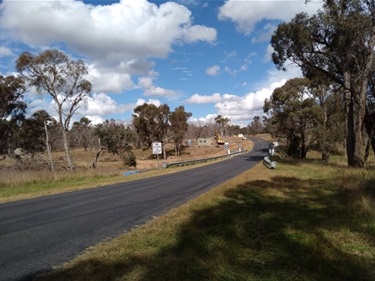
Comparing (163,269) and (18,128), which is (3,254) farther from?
(18,128)

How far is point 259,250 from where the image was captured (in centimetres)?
620

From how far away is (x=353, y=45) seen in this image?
22531 millimetres

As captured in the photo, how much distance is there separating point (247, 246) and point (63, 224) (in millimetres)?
5371

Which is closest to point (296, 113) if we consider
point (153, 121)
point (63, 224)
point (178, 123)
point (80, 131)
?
point (178, 123)

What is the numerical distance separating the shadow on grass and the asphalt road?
105 centimetres

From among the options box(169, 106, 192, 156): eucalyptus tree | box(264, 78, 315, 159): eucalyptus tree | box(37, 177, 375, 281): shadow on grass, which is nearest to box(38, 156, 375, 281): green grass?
box(37, 177, 375, 281): shadow on grass

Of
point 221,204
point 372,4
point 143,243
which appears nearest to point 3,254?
point 143,243

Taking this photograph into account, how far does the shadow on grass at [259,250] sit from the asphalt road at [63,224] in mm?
1049

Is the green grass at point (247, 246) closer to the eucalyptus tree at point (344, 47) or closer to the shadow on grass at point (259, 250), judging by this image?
the shadow on grass at point (259, 250)

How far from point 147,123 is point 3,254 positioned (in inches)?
2625

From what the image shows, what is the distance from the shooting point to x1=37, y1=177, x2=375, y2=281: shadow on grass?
17.0ft

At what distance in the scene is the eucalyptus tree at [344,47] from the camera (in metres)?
21.7

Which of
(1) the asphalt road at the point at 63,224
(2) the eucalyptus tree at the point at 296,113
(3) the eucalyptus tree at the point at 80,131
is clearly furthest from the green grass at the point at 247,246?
(3) the eucalyptus tree at the point at 80,131

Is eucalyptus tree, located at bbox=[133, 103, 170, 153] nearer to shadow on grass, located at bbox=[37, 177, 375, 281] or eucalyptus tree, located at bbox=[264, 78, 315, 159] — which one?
eucalyptus tree, located at bbox=[264, 78, 315, 159]
